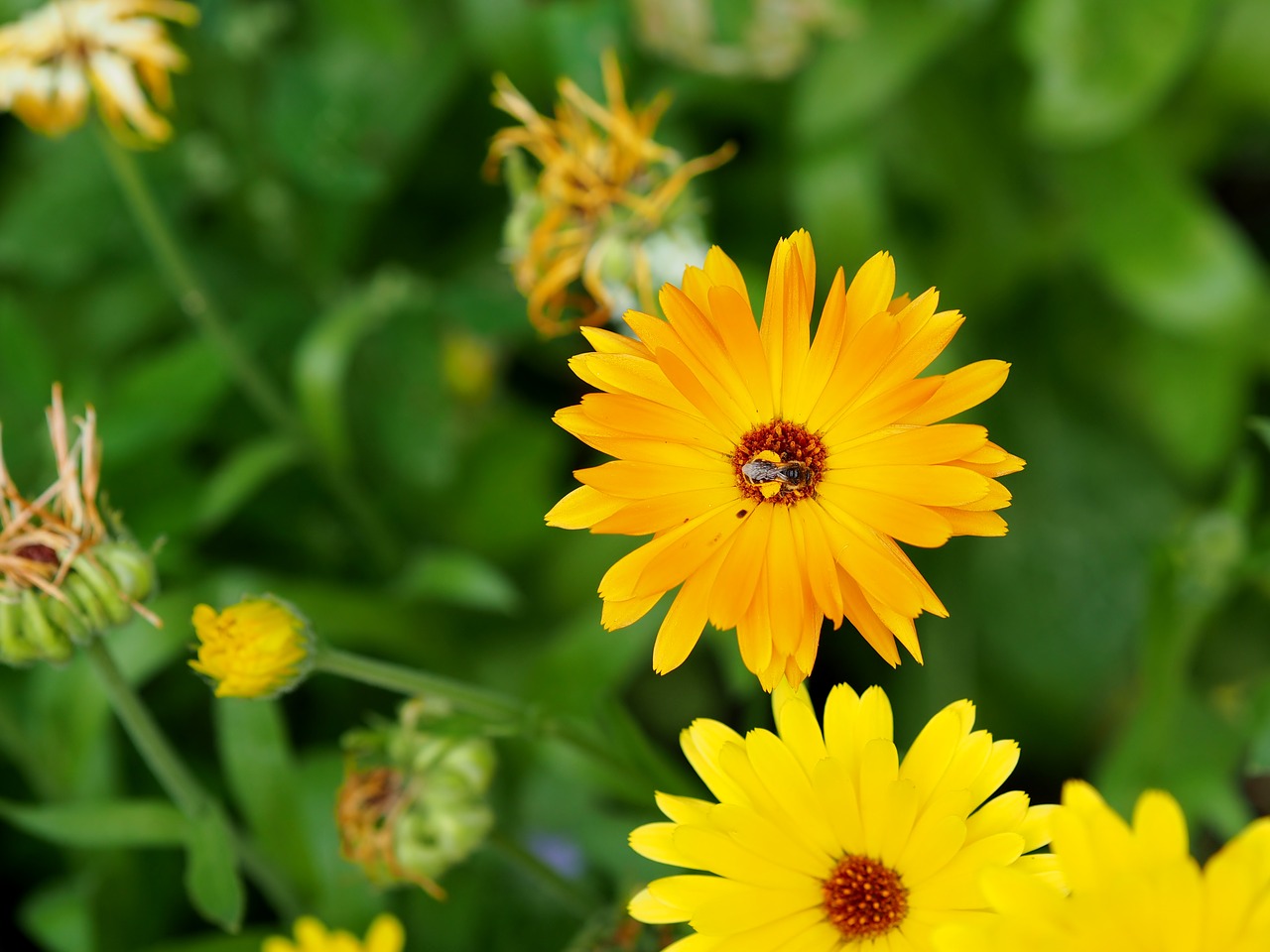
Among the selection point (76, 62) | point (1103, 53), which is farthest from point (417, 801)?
point (1103, 53)

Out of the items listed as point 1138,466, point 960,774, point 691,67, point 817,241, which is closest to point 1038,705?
point 1138,466

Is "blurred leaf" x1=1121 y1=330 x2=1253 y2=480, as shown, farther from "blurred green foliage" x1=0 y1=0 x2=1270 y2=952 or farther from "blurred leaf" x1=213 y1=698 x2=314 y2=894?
"blurred leaf" x1=213 y1=698 x2=314 y2=894

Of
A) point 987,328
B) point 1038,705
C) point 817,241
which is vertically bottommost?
point 1038,705

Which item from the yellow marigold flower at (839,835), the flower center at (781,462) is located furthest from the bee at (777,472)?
the yellow marigold flower at (839,835)

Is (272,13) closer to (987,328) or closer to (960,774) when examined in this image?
(987,328)

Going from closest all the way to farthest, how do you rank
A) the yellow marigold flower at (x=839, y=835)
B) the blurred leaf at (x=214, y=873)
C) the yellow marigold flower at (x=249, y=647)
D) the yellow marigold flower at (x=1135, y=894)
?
the yellow marigold flower at (x=1135, y=894), the yellow marigold flower at (x=839, y=835), the yellow marigold flower at (x=249, y=647), the blurred leaf at (x=214, y=873)

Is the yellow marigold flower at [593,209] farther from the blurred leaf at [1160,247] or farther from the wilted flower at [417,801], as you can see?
the blurred leaf at [1160,247]

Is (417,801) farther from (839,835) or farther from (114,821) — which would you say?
(839,835)
